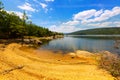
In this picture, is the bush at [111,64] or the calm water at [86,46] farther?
the calm water at [86,46]

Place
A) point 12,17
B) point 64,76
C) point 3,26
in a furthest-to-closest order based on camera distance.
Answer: point 12,17, point 3,26, point 64,76

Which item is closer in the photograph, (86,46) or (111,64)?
(111,64)

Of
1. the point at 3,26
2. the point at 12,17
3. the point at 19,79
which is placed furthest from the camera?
the point at 12,17

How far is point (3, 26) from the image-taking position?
5444 cm

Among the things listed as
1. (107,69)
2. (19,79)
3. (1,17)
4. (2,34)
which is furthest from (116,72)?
(2,34)

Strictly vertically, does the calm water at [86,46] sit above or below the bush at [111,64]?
below

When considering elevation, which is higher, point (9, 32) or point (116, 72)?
point (9, 32)

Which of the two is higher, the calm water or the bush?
the bush

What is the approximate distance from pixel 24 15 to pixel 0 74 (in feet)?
153

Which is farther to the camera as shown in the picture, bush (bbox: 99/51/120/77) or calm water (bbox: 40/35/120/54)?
calm water (bbox: 40/35/120/54)

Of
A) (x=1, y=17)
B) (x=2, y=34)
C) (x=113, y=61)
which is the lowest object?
(x=113, y=61)

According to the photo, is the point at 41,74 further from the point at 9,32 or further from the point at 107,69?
the point at 9,32

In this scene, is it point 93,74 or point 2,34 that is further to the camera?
point 2,34

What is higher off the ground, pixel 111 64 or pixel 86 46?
pixel 111 64
